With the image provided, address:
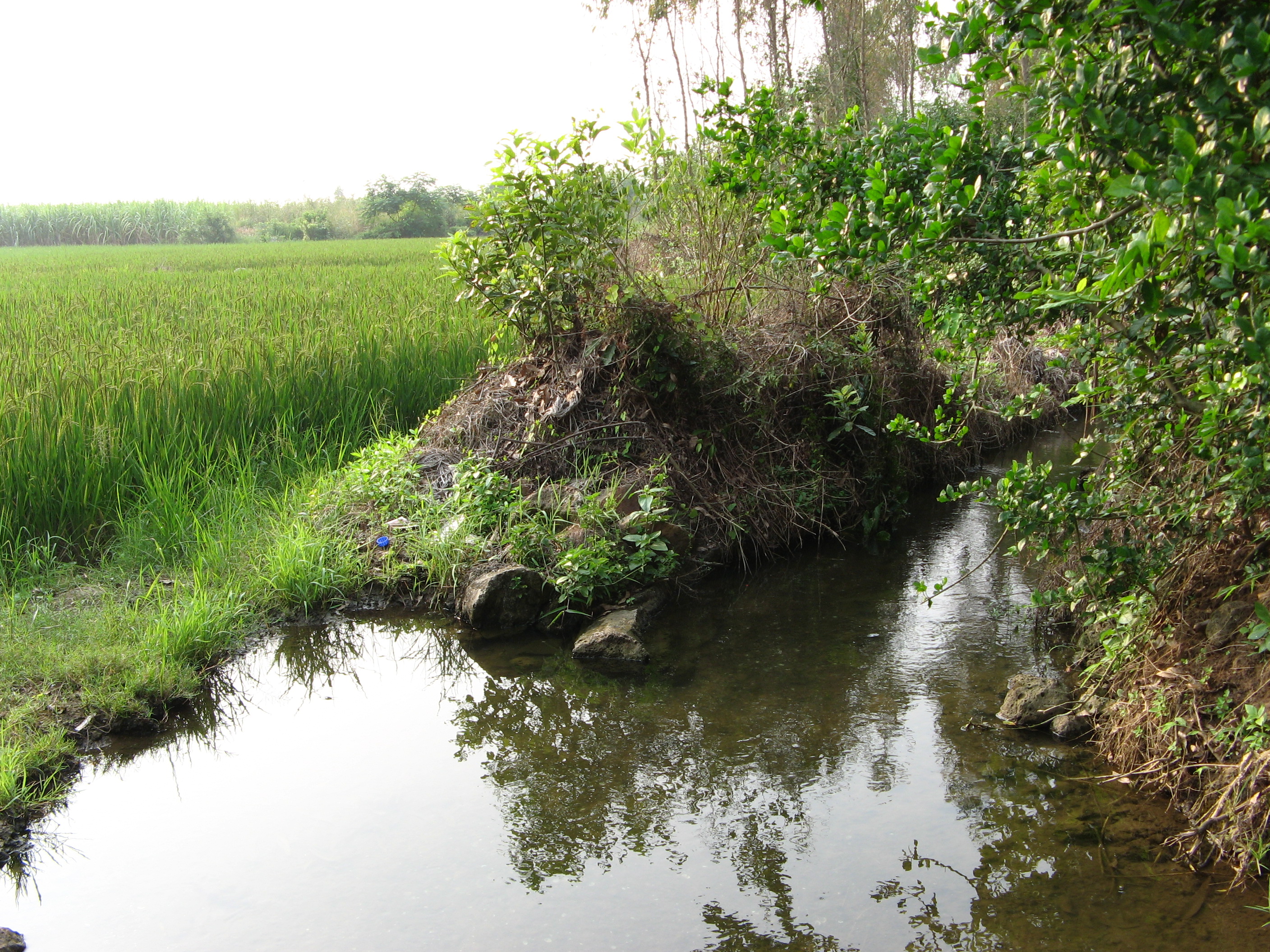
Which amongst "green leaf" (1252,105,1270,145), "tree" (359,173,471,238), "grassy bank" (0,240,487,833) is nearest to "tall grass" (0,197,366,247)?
"tree" (359,173,471,238)

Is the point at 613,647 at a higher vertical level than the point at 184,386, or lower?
lower

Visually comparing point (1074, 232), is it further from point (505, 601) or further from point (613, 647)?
point (505, 601)

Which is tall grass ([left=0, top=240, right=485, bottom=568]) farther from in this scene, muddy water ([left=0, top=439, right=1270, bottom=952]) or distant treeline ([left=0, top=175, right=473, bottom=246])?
distant treeline ([left=0, top=175, right=473, bottom=246])

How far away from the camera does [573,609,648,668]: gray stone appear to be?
4.25 metres

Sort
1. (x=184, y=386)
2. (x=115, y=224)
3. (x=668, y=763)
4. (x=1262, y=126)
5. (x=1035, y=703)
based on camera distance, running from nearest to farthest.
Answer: (x=1262, y=126)
(x=668, y=763)
(x=1035, y=703)
(x=184, y=386)
(x=115, y=224)

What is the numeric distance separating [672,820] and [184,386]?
4.82m

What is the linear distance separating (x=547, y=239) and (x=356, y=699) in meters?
3.01

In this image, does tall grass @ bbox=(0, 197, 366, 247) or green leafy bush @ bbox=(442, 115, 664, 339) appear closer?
green leafy bush @ bbox=(442, 115, 664, 339)

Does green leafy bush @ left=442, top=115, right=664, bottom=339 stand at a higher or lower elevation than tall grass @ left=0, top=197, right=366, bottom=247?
lower

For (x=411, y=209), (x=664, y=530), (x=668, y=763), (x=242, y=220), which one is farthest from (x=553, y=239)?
(x=242, y=220)

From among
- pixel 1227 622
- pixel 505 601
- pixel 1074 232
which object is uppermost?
pixel 1074 232

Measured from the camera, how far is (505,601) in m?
4.62

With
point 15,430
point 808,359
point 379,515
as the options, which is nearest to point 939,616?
point 808,359

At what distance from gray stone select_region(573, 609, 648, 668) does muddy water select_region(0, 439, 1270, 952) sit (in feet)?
0.35
